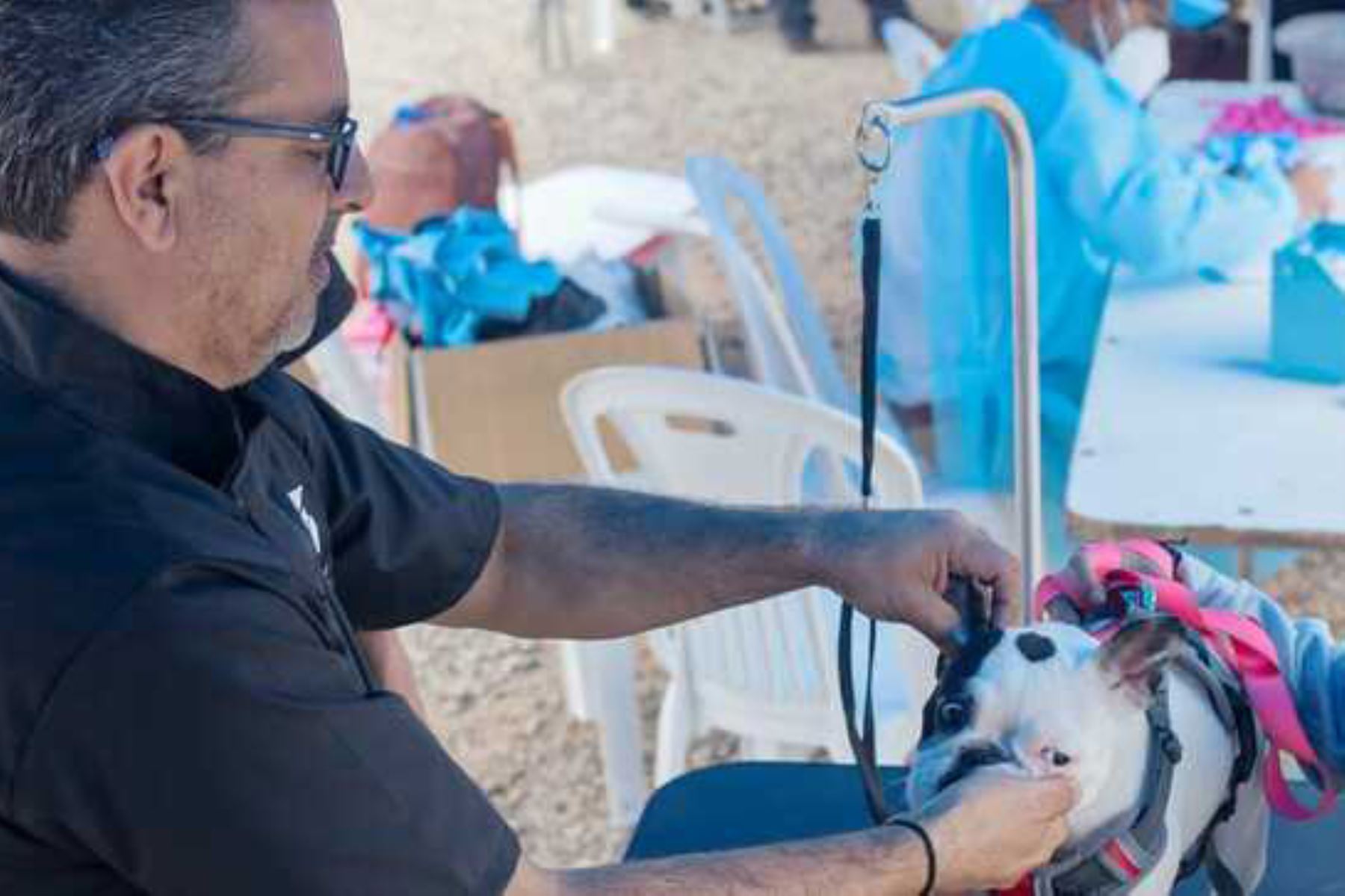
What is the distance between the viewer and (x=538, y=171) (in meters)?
6.04

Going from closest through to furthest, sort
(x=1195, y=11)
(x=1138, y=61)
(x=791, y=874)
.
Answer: (x=791, y=874) < (x=1138, y=61) < (x=1195, y=11)

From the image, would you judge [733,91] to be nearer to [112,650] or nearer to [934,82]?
[934,82]

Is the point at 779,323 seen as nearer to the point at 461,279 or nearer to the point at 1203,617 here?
the point at 461,279

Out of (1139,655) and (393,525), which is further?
(393,525)

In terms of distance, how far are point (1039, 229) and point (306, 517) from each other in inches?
63.4

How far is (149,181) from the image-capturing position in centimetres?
129

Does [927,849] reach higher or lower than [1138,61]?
lower

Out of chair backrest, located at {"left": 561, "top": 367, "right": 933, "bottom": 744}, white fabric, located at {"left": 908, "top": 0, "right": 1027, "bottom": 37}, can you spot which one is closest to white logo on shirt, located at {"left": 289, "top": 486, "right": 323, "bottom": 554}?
chair backrest, located at {"left": 561, "top": 367, "right": 933, "bottom": 744}

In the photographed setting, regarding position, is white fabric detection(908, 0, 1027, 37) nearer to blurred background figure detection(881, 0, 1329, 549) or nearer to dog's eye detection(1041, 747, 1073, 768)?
blurred background figure detection(881, 0, 1329, 549)

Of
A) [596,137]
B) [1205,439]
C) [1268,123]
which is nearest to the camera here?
[1205,439]

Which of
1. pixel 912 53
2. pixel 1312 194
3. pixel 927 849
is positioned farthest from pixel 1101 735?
pixel 912 53

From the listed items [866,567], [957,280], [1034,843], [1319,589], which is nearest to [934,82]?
[957,280]

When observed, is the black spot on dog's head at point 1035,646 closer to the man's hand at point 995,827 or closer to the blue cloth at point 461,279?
the man's hand at point 995,827

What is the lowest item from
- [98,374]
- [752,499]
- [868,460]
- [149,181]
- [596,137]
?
[596,137]
